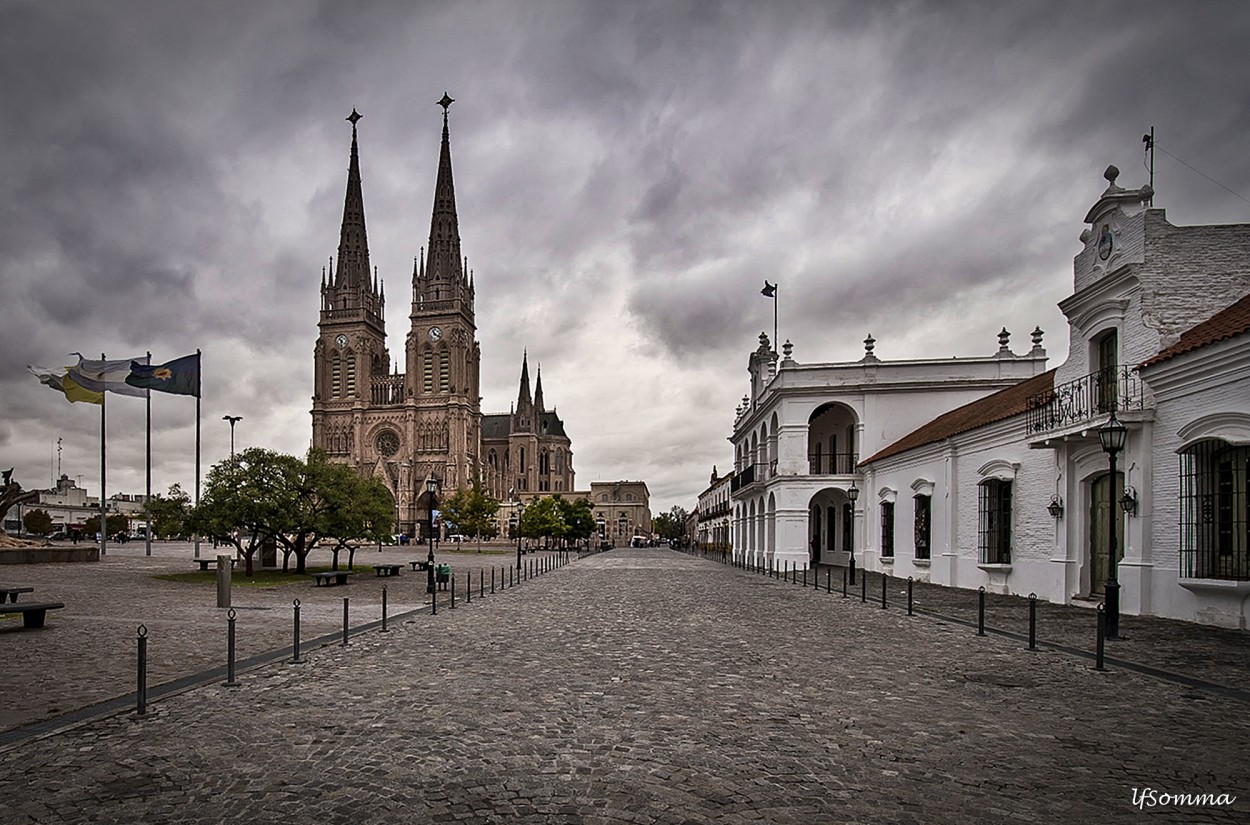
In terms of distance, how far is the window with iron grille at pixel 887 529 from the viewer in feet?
105

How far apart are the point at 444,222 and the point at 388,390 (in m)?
27.4

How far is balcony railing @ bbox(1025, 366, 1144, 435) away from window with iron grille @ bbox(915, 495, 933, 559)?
7802 mm

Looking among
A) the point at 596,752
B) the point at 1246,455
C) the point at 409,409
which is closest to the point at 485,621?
the point at 596,752

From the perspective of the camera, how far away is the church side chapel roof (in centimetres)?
2280

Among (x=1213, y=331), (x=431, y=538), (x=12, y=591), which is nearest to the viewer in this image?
(x=1213, y=331)

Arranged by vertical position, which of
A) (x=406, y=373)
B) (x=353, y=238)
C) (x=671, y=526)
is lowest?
(x=671, y=526)

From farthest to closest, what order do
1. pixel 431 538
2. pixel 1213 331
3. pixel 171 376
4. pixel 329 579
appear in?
pixel 171 376 → pixel 431 538 → pixel 329 579 → pixel 1213 331

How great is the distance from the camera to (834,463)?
135 ft

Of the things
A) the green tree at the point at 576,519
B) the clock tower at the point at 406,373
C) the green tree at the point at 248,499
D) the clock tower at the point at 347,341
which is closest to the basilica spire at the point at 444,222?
the clock tower at the point at 406,373

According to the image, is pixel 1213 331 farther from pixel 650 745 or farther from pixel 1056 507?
pixel 650 745

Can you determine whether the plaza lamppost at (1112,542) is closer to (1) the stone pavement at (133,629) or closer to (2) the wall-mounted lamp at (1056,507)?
(2) the wall-mounted lamp at (1056,507)

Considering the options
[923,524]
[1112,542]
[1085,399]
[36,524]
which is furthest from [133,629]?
[36,524]

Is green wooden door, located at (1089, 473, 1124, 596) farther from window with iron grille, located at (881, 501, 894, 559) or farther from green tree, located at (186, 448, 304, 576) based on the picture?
green tree, located at (186, 448, 304, 576)

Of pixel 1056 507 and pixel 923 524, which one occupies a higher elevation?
pixel 1056 507
